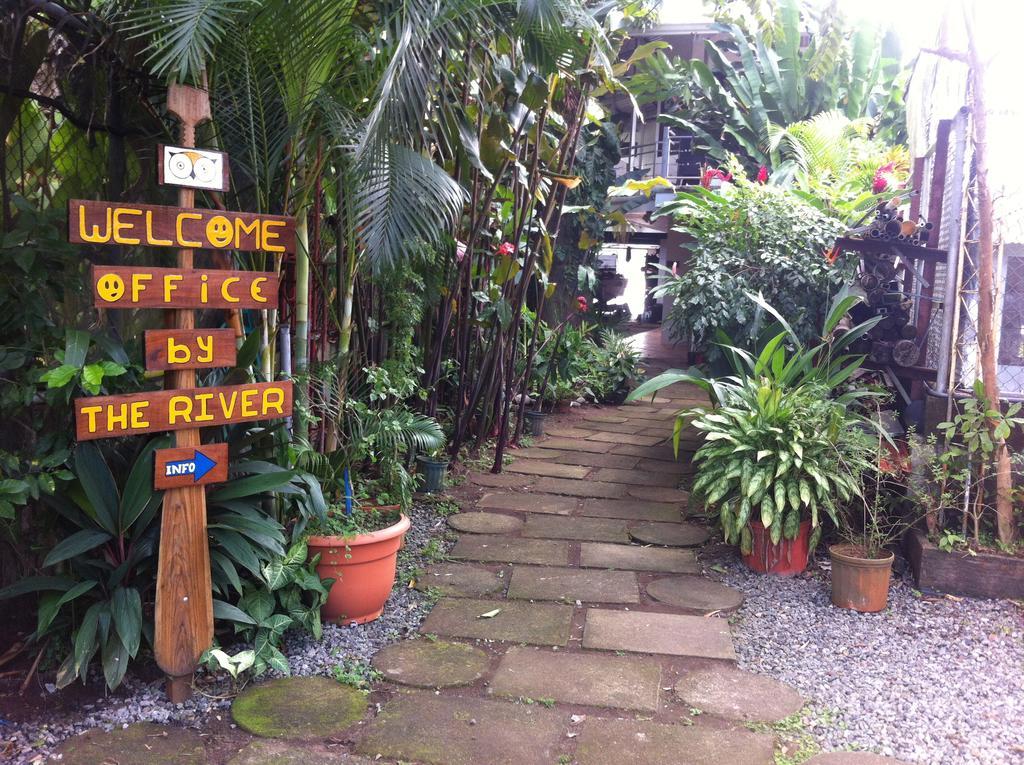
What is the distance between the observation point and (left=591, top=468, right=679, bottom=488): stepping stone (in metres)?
5.61

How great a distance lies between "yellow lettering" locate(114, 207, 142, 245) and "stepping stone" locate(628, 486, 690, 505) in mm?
3627

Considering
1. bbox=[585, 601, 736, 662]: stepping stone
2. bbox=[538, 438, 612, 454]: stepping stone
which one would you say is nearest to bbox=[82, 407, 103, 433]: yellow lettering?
bbox=[585, 601, 736, 662]: stepping stone

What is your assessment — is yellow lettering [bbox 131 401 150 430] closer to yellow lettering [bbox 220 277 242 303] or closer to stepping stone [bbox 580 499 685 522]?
yellow lettering [bbox 220 277 242 303]

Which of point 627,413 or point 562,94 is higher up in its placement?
point 562,94

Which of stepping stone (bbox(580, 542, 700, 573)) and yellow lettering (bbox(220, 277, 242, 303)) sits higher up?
yellow lettering (bbox(220, 277, 242, 303))

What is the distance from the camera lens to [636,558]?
4238 mm

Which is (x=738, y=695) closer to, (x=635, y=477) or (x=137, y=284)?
(x=137, y=284)

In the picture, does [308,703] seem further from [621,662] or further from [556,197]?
[556,197]

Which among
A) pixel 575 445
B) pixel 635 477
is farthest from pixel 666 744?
pixel 575 445

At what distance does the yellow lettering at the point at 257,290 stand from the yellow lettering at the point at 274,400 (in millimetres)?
317

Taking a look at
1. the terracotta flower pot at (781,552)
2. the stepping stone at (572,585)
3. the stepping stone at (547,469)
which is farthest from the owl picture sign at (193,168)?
the stepping stone at (547,469)

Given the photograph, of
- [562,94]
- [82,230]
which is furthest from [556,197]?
[82,230]

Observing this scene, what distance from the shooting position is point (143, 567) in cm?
286

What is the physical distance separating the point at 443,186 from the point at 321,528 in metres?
1.44
